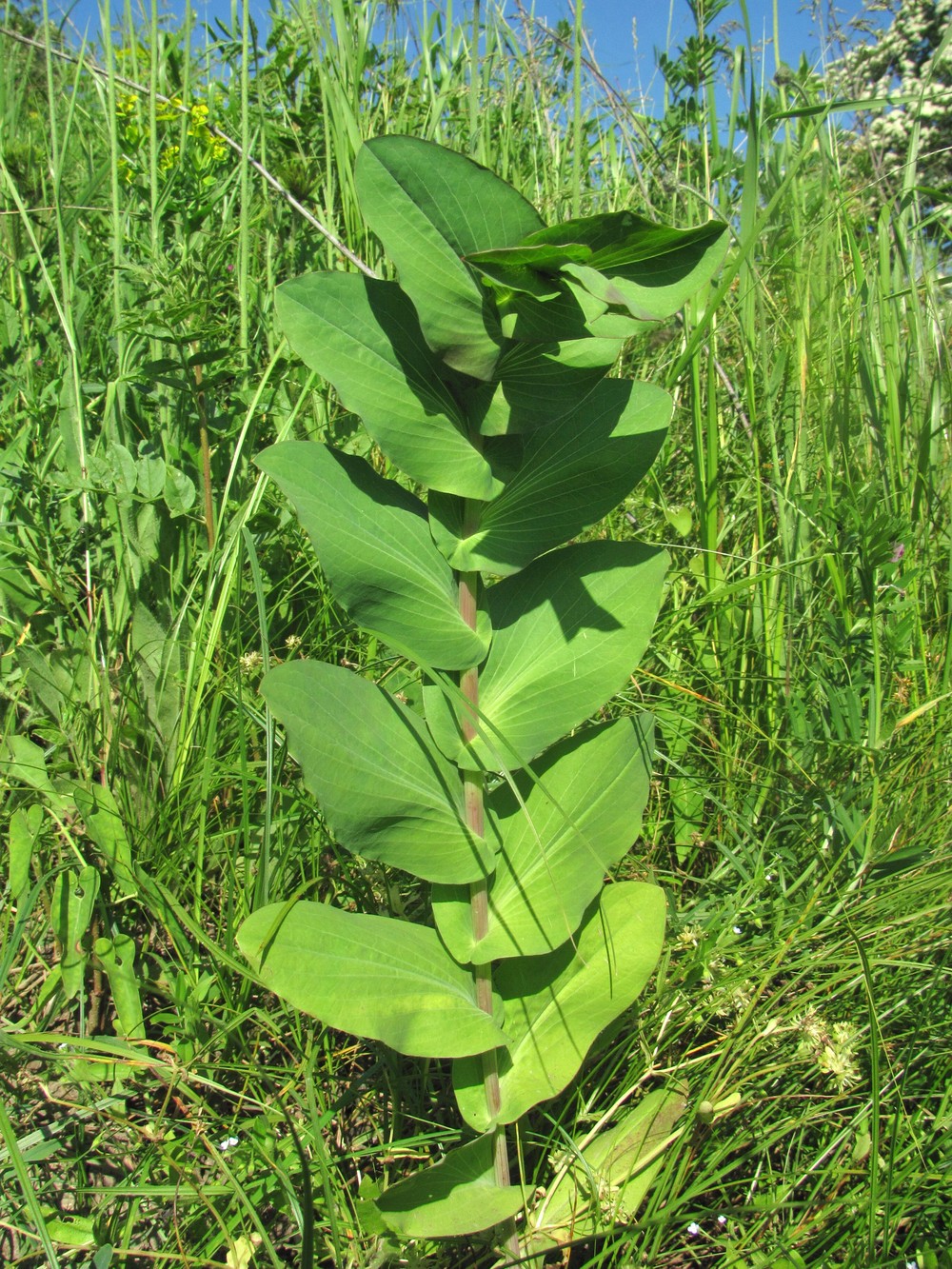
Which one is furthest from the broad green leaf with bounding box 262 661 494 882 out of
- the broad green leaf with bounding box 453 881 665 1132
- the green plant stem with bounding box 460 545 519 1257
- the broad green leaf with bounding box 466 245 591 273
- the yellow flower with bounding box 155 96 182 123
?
the yellow flower with bounding box 155 96 182 123

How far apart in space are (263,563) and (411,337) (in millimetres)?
850

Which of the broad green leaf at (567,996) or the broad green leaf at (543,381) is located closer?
the broad green leaf at (543,381)

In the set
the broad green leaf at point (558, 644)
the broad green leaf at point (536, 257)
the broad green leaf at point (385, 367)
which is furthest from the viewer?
the broad green leaf at point (558, 644)

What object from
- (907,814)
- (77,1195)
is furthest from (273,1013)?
(907,814)

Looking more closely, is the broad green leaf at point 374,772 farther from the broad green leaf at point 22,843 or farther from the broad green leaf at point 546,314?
the broad green leaf at point 22,843

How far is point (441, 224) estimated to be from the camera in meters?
0.76

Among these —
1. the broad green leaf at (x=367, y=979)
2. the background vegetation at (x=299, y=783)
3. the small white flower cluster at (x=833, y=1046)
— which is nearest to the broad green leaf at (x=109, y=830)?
the background vegetation at (x=299, y=783)

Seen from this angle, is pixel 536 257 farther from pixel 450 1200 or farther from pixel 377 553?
pixel 450 1200

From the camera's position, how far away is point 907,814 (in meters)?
1.28

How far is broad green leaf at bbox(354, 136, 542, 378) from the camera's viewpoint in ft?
2.43

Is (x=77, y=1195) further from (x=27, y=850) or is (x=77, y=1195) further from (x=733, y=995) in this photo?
(x=733, y=995)

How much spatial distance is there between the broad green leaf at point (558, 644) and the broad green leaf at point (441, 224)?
0.25m

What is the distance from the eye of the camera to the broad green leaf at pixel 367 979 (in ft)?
2.80

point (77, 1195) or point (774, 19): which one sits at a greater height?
point (774, 19)
